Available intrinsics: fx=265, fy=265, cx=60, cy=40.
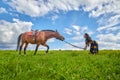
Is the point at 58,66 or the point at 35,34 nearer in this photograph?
the point at 58,66

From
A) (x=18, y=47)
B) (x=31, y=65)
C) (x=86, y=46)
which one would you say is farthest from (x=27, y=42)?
(x=31, y=65)

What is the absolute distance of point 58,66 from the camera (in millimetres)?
15398

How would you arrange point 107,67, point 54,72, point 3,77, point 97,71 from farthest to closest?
point 107,67 → point 97,71 → point 54,72 → point 3,77

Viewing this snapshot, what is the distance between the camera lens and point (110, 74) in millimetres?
14258

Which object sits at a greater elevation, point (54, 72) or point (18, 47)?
point (18, 47)

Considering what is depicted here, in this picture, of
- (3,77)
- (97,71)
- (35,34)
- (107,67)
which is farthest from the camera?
(35,34)

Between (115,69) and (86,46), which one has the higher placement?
(86,46)

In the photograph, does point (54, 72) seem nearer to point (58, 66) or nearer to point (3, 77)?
point (58, 66)

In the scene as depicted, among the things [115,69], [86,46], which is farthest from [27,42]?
[115,69]

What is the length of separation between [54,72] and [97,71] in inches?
102

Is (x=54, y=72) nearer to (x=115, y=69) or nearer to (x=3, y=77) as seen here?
(x=3, y=77)

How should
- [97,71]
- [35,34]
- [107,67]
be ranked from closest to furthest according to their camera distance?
1. [97,71]
2. [107,67]
3. [35,34]

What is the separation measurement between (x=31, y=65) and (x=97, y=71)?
3844mm

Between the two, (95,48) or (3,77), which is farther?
(95,48)
